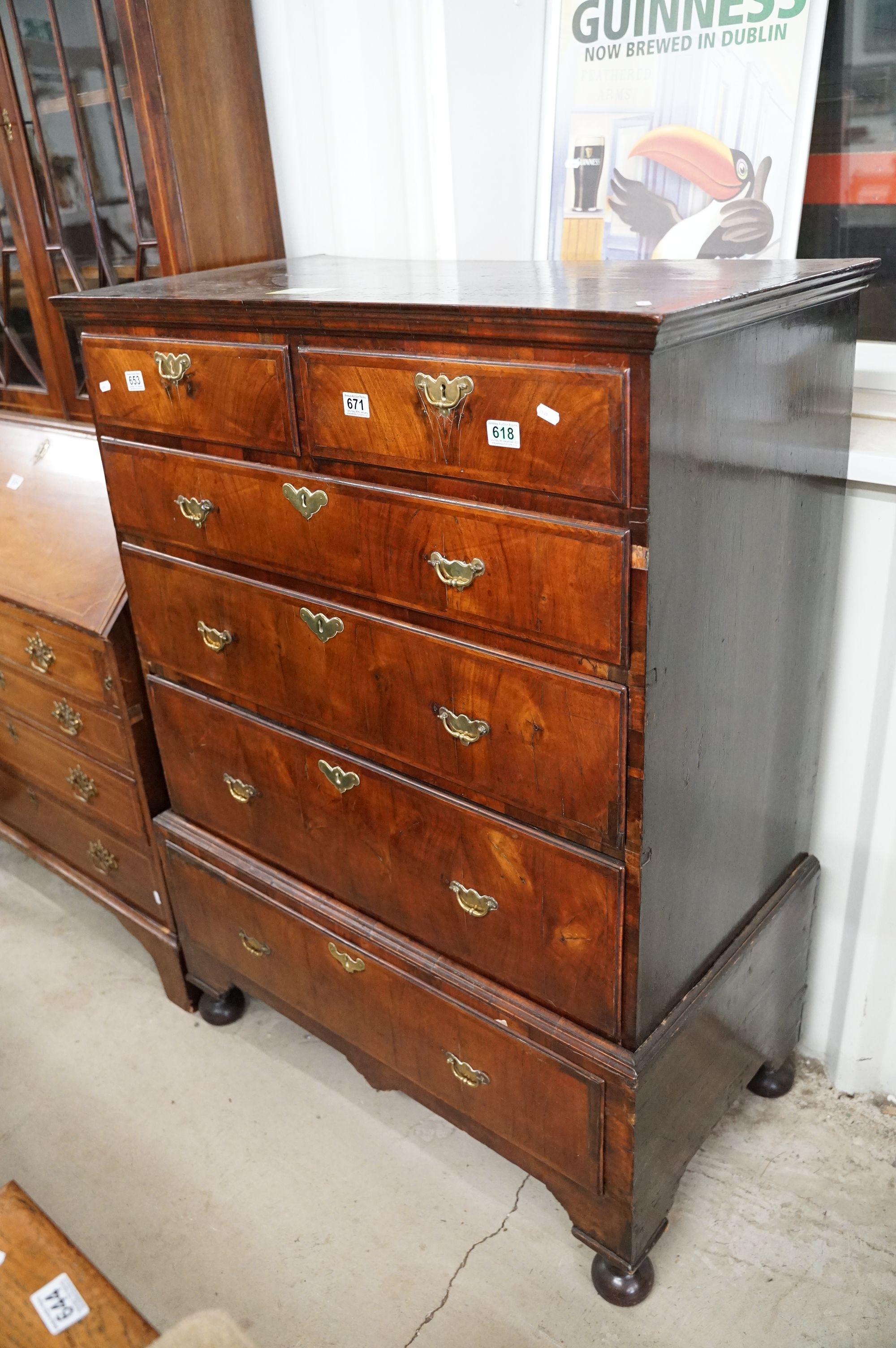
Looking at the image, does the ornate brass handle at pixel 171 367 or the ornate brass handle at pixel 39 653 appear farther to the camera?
the ornate brass handle at pixel 39 653

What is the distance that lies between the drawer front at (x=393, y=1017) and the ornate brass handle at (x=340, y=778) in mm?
275

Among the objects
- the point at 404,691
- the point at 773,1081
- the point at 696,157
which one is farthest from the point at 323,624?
the point at 773,1081

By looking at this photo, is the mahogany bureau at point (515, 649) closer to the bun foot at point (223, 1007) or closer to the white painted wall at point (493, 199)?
the white painted wall at point (493, 199)

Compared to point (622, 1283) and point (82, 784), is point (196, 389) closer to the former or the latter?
point (82, 784)

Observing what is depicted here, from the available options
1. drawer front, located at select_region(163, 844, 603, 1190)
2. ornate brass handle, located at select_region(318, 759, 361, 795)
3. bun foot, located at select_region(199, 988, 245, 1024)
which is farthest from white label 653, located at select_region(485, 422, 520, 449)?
bun foot, located at select_region(199, 988, 245, 1024)

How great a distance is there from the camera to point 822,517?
1.55 meters

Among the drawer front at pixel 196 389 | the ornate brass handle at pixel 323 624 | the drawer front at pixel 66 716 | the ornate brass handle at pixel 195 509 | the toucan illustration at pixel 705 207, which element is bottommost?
the drawer front at pixel 66 716

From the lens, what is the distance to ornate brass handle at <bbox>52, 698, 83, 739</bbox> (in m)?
2.20

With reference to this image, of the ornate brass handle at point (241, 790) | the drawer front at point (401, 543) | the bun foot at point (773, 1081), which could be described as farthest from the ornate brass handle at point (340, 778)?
the bun foot at point (773, 1081)

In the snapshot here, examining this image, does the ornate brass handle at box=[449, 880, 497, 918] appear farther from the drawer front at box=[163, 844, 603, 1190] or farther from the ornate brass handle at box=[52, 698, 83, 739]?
the ornate brass handle at box=[52, 698, 83, 739]

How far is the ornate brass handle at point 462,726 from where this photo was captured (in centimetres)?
140

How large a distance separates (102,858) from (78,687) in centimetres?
46

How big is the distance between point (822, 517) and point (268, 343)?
0.86 meters

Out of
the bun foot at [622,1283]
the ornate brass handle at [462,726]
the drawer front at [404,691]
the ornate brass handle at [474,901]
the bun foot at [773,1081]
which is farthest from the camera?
the bun foot at [773,1081]
